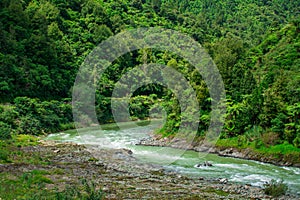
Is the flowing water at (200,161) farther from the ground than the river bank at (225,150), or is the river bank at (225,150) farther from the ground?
the river bank at (225,150)

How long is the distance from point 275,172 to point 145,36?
88656mm

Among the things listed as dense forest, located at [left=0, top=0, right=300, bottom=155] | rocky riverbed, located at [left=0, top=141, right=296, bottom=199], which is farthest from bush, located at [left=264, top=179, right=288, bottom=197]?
dense forest, located at [left=0, top=0, right=300, bottom=155]

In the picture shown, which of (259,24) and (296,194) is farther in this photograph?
(259,24)

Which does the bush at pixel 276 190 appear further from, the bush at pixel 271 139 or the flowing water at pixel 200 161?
the bush at pixel 271 139

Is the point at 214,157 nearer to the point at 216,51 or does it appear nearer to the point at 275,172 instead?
the point at 275,172

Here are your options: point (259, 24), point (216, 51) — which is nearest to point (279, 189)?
point (216, 51)

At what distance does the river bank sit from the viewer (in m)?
34.4

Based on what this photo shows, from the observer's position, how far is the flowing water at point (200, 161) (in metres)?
29.5

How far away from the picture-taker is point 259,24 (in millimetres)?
151125

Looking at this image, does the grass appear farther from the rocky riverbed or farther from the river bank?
the rocky riverbed

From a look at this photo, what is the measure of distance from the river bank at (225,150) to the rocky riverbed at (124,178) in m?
8.08

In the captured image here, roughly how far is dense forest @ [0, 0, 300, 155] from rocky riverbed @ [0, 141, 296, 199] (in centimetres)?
1111

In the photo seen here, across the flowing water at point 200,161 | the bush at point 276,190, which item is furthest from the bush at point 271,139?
the bush at point 276,190

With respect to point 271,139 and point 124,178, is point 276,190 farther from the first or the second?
point 271,139
